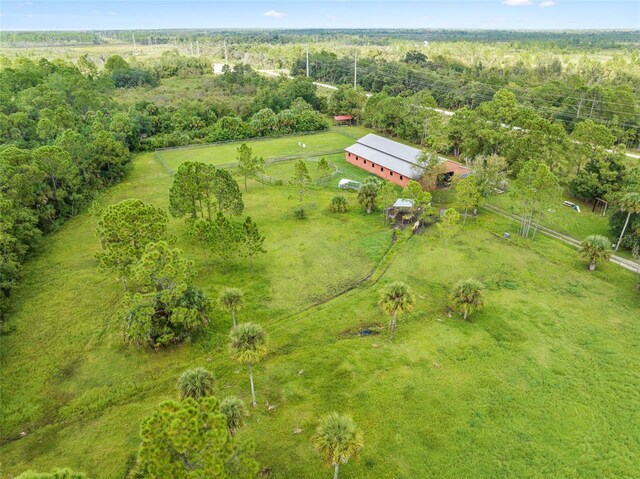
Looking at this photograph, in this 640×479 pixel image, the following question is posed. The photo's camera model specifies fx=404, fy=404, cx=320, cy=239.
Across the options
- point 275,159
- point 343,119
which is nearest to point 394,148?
point 275,159

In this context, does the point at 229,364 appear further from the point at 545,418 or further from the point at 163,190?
the point at 163,190

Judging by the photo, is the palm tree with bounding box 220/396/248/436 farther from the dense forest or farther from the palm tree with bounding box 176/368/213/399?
the dense forest

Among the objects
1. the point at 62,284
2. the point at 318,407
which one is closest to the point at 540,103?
the point at 318,407

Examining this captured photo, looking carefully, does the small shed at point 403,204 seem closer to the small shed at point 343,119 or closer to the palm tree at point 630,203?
the palm tree at point 630,203

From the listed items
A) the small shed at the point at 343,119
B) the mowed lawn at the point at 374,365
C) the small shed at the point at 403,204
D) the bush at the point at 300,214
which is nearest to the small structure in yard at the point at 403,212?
the small shed at the point at 403,204

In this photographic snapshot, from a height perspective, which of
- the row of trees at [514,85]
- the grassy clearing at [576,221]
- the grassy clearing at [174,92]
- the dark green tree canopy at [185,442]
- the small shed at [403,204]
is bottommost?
the grassy clearing at [576,221]

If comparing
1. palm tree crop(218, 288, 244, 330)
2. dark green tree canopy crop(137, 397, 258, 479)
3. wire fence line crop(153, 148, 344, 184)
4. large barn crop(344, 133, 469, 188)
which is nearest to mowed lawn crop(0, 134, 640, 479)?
palm tree crop(218, 288, 244, 330)
